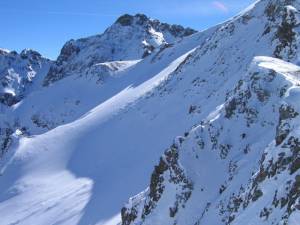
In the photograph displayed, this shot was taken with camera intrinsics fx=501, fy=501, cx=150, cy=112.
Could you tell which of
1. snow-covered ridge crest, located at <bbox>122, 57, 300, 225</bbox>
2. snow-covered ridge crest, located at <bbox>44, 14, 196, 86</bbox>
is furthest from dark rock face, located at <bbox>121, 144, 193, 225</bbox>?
snow-covered ridge crest, located at <bbox>44, 14, 196, 86</bbox>

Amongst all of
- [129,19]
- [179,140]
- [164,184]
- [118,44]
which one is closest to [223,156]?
[179,140]

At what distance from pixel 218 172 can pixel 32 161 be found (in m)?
35.8

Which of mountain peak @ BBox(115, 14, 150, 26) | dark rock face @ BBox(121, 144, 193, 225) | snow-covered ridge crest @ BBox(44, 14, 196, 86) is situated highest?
mountain peak @ BBox(115, 14, 150, 26)

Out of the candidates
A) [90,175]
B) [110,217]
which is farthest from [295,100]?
[90,175]

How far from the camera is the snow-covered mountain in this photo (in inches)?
726

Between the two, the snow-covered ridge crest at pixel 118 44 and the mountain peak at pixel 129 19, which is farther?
the mountain peak at pixel 129 19

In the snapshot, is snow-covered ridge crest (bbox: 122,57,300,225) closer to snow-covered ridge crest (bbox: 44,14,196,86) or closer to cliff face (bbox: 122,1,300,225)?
cliff face (bbox: 122,1,300,225)

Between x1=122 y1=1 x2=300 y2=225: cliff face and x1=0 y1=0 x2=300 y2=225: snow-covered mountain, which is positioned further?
x1=122 y1=1 x2=300 y2=225: cliff face

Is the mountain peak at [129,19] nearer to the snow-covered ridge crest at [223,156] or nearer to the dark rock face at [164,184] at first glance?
the snow-covered ridge crest at [223,156]

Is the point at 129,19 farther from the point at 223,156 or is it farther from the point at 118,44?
the point at 223,156

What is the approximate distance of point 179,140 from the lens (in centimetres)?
2536

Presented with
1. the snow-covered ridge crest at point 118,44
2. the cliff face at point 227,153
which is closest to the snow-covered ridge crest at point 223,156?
the cliff face at point 227,153

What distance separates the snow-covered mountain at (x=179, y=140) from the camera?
60.5 ft

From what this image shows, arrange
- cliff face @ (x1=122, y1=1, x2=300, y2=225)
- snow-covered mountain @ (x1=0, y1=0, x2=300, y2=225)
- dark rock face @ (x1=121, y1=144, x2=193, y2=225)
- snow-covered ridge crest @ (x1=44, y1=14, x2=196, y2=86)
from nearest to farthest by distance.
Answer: snow-covered mountain @ (x1=0, y1=0, x2=300, y2=225) < cliff face @ (x1=122, y1=1, x2=300, y2=225) < dark rock face @ (x1=121, y1=144, x2=193, y2=225) < snow-covered ridge crest @ (x1=44, y1=14, x2=196, y2=86)
